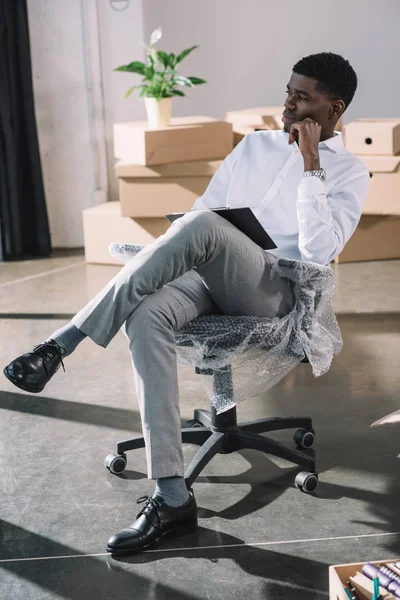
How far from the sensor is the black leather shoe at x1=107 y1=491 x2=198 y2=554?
187 cm

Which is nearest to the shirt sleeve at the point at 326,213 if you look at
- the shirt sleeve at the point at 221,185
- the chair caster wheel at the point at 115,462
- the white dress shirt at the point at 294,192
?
the white dress shirt at the point at 294,192

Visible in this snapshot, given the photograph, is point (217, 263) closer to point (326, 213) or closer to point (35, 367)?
point (326, 213)

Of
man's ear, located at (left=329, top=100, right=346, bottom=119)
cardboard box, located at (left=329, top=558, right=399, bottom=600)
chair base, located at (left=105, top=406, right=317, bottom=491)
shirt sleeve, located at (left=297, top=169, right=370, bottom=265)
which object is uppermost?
man's ear, located at (left=329, top=100, right=346, bottom=119)

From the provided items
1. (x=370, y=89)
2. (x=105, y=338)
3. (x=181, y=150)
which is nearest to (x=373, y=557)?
(x=105, y=338)

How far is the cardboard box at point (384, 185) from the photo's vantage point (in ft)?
14.6

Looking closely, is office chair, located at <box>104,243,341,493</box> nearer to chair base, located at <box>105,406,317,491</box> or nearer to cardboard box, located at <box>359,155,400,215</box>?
chair base, located at <box>105,406,317,491</box>

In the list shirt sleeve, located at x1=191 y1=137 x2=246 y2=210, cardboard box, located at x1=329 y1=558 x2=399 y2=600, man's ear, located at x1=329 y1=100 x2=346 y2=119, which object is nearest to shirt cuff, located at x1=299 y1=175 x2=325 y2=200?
man's ear, located at x1=329 y1=100 x2=346 y2=119

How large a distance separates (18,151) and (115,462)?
10.4 feet

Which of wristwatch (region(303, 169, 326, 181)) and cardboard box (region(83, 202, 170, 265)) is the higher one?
wristwatch (region(303, 169, 326, 181))

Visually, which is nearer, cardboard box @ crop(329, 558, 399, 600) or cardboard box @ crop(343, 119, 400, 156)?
cardboard box @ crop(329, 558, 399, 600)

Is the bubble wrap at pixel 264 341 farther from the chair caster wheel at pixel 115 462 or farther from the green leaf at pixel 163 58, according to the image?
the green leaf at pixel 163 58

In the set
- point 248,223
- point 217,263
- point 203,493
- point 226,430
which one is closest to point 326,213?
point 248,223

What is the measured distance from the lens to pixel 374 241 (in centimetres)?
471

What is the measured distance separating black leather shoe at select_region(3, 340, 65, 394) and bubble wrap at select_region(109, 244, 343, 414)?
1.00ft
